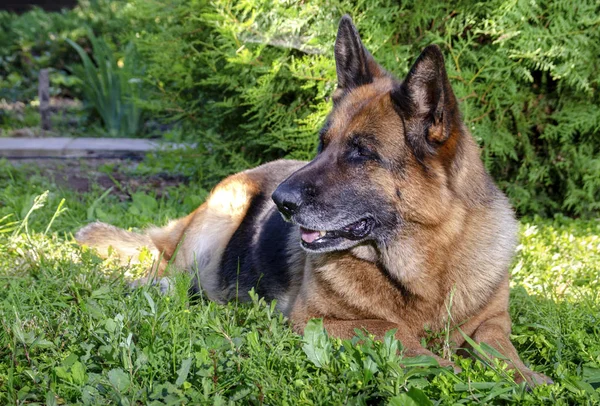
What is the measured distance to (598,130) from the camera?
592 cm

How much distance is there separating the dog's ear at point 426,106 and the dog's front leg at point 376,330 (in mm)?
797

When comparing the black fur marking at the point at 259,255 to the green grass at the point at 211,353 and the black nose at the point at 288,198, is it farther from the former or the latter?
the black nose at the point at 288,198

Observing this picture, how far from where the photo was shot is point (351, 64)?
3.69 m

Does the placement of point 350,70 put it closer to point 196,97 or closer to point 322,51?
point 322,51

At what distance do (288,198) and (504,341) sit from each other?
1190mm

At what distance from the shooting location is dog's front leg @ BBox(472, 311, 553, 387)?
2.87 m

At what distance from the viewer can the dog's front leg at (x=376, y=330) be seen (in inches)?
122

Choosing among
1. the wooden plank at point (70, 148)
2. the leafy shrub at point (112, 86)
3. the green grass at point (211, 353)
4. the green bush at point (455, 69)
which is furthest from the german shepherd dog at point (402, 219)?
the leafy shrub at point (112, 86)

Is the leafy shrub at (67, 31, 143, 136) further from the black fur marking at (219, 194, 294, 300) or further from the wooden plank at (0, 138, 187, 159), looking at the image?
the black fur marking at (219, 194, 294, 300)

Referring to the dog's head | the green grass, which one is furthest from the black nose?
the green grass

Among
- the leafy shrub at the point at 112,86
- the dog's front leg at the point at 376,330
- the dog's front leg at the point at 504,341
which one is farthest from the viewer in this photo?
the leafy shrub at the point at 112,86

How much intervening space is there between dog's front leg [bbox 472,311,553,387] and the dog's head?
1.87 feet

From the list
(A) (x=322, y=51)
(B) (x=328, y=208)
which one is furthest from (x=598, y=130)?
(B) (x=328, y=208)

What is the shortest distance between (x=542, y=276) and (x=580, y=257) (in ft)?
2.00
